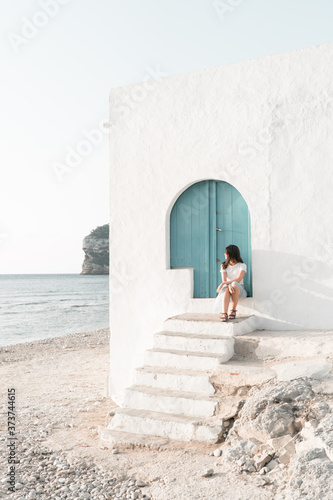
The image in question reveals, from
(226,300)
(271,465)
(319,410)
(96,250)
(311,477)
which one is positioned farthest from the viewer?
(96,250)

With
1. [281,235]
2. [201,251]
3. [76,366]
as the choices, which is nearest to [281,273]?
[281,235]

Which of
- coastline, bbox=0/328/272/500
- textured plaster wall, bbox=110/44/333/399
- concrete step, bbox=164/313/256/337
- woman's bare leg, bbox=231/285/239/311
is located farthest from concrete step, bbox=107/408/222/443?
textured plaster wall, bbox=110/44/333/399

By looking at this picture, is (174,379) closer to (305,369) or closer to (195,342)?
(195,342)

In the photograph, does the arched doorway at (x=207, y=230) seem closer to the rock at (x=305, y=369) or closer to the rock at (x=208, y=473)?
the rock at (x=305, y=369)

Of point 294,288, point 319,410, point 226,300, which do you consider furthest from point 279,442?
point 294,288

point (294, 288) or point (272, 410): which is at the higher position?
point (294, 288)

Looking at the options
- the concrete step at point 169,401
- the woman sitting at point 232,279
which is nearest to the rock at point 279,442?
the concrete step at point 169,401

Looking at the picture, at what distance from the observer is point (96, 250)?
86.0 m

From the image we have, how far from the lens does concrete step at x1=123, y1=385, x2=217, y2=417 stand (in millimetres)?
5234

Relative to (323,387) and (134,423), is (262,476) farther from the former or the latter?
(134,423)

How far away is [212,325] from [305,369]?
60.5 inches

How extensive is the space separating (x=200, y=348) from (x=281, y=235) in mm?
2159

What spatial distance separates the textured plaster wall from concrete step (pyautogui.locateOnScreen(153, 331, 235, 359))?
1063mm

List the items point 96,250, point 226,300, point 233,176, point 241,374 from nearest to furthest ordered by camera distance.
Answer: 1. point 241,374
2. point 226,300
3. point 233,176
4. point 96,250
